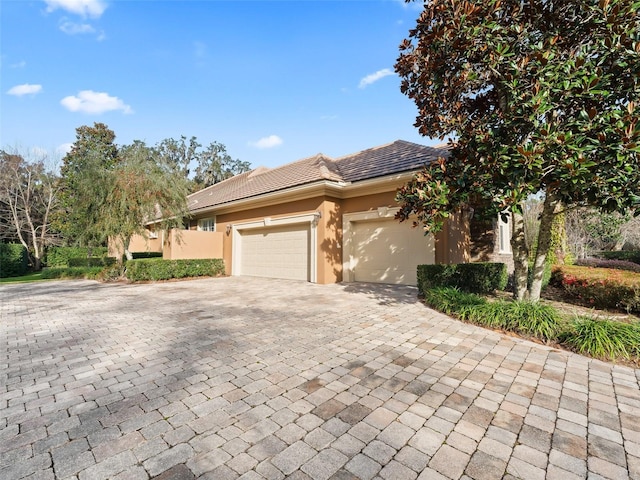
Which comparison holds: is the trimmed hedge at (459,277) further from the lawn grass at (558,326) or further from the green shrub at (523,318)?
the green shrub at (523,318)

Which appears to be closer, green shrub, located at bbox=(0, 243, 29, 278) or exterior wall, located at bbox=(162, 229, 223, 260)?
exterior wall, located at bbox=(162, 229, 223, 260)

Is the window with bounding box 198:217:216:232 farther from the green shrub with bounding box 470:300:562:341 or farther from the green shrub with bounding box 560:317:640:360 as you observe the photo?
the green shrub with bounding box 560:317:640:360

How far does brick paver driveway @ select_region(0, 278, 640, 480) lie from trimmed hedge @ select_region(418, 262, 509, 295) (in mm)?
2161

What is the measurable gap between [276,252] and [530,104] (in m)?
10.3

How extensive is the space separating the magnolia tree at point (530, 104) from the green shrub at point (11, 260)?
85.8 feet

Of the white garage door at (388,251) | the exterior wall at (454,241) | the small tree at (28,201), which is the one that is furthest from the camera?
the small tree at (28,201)

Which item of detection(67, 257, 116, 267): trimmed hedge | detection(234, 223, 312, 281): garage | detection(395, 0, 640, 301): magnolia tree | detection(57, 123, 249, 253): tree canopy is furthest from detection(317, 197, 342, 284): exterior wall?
detection(67, 257, 116, 267): trimmed hedge

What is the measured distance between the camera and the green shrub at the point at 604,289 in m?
6.01

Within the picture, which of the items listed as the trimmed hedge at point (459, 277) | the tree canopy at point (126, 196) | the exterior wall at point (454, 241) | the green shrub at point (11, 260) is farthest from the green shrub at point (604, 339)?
the green shrub at point (11, 260)

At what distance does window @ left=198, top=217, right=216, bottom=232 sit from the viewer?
53.9ft

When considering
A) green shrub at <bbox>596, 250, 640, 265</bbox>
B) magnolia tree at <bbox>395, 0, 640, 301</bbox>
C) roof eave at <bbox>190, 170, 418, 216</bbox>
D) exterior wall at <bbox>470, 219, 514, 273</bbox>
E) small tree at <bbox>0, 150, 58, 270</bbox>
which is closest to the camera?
magnolia tree at <bbox>395, 0, 640, 301</bbox>

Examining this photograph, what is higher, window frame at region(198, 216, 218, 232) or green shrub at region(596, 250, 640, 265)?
window frame at region(198, 216, 218, 232)

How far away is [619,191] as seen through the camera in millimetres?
4195

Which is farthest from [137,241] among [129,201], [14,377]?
[14,377]
